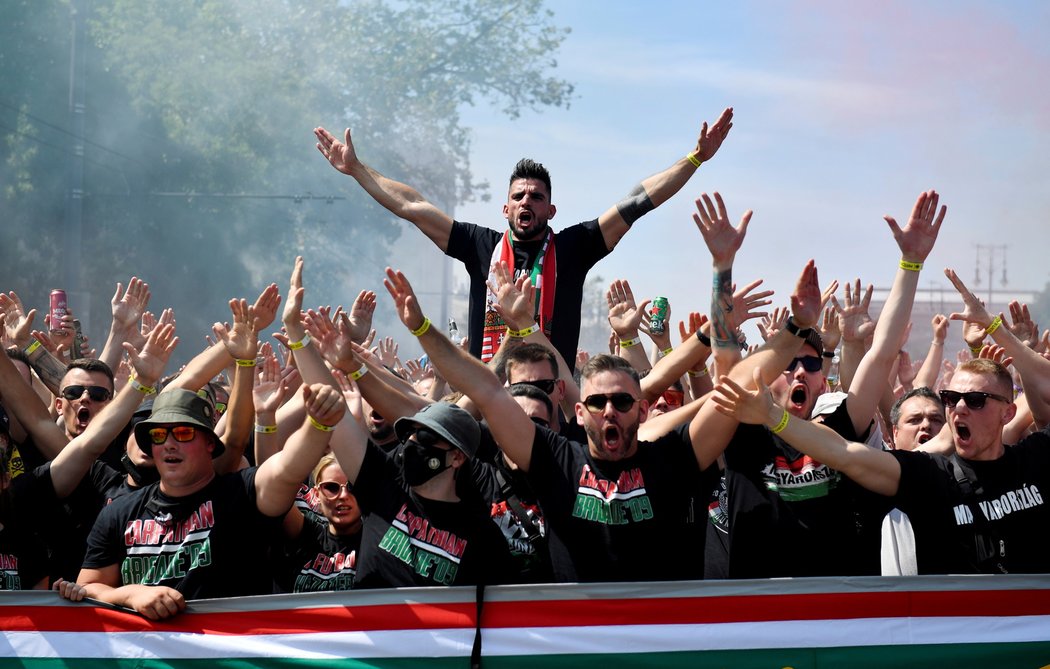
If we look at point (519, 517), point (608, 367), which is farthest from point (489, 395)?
point (519, 517)

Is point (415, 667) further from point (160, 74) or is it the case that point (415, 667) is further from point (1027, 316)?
point (160, 74)

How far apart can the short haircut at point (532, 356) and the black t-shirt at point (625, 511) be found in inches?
33.0

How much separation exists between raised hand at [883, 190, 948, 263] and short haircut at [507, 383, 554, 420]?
5.58 ft

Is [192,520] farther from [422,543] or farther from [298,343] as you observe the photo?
[298,343]

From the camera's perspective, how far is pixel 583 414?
4.68m

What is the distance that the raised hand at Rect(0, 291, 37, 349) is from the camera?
754cm

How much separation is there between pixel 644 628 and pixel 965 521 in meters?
1.37

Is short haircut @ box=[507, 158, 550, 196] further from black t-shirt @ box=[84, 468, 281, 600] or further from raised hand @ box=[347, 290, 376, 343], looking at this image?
black t-shirt @ box=[84, 468, 281, 600]

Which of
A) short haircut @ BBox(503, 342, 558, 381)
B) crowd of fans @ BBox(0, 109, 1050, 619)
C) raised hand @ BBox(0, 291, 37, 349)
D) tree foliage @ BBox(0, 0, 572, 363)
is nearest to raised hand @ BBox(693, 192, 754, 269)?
crowd of fans @ BBox(0, 109, 1050, 619)

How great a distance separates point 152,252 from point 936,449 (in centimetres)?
2917

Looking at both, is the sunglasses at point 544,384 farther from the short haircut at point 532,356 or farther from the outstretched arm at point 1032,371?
the outstretched arm at point 1032,371

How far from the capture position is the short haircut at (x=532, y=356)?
18.0 ft

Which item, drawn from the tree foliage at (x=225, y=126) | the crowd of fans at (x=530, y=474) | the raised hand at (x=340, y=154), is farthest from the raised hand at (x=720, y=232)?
the tree foliage at (x=225, y=126)

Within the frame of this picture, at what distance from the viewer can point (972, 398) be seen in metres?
4.84
